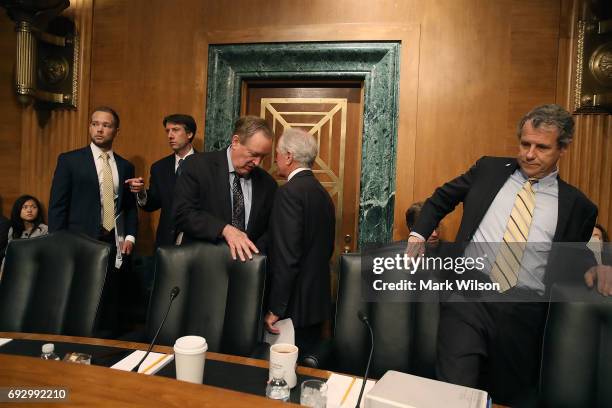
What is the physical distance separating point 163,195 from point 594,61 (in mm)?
2754

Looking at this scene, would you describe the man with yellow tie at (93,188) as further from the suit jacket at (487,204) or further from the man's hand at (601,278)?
the man's hand at (601,278)

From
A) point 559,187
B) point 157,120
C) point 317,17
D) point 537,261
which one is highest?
point 317,17

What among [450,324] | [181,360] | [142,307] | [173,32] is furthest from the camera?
[173,32]

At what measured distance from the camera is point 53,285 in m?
1.75

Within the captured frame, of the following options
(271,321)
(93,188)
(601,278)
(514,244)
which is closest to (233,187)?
(271,321)

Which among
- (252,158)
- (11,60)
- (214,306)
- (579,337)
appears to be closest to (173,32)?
(11,60)

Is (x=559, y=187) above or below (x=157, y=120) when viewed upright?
below

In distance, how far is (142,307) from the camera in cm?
301

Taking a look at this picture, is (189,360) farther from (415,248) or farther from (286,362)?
(415,248)

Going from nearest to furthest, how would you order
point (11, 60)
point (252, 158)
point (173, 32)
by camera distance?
point (252, 158)
point (173, 32)
point (11, 60)

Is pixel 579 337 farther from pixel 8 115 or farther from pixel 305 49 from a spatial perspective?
pixel 8 115

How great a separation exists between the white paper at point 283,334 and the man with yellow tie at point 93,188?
3.83 feet

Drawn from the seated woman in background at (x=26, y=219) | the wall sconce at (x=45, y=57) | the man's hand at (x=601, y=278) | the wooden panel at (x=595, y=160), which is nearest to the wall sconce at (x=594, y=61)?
the wooden panel at (x=595, y=160)

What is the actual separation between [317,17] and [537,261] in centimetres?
226
